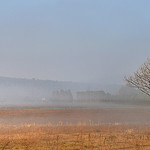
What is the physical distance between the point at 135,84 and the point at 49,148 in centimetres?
1905

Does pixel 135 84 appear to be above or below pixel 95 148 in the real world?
above

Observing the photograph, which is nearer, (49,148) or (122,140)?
(49,148)

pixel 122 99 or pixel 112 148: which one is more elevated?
pixel 122 99

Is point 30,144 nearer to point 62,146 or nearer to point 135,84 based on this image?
point 62,146

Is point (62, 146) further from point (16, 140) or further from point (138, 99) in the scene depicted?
point (138, 99)

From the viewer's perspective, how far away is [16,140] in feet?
85.7

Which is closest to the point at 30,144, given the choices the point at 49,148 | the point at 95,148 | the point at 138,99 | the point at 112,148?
the point at 49,148

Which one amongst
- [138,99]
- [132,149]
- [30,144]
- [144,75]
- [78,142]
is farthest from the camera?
[138,99]

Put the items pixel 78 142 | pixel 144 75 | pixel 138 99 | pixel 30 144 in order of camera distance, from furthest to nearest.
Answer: pixel 138 99 → pixel 144 75 → pixel 78 142 → pixel 30 144

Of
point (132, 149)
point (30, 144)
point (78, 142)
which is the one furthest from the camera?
point (78, 142)

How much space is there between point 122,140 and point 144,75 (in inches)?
468

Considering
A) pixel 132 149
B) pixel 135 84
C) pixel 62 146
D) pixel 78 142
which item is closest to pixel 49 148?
pixel 62 146

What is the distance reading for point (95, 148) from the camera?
2216 centimetres

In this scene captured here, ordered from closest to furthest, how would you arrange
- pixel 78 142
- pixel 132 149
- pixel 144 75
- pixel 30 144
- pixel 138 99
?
pixel 132 149, pixel 30 144, pixel 78 142, pixel 144 75, pixel 138 99
